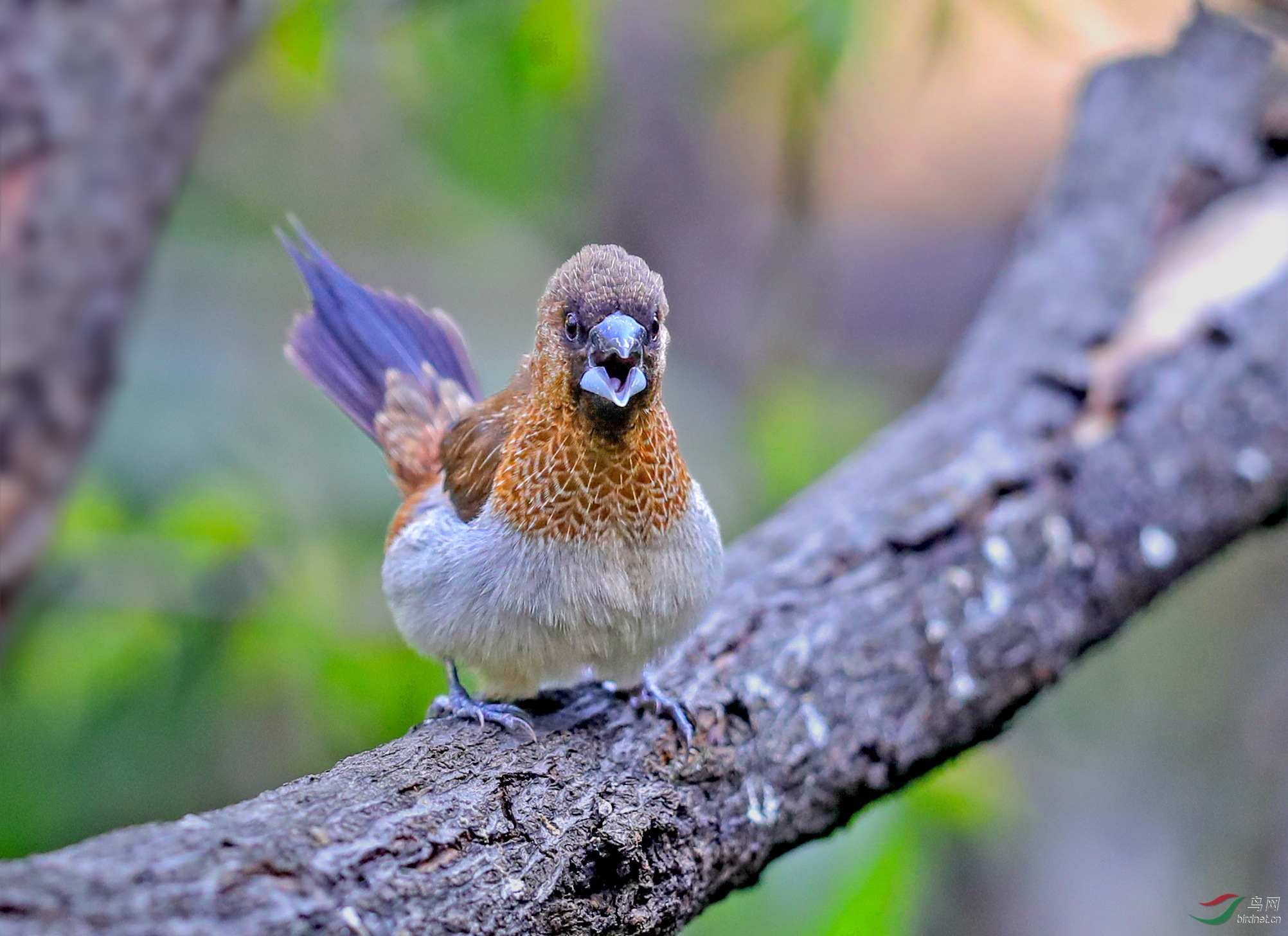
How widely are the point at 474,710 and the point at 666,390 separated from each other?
142 inches

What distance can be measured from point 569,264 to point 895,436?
1602 mm

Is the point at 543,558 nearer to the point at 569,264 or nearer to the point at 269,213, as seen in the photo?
the point at 569,264

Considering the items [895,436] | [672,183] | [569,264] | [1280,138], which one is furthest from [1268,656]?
[569,264]

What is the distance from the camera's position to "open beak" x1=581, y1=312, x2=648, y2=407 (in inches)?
80.6

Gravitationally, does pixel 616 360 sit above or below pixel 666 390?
below

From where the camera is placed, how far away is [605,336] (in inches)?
81.0

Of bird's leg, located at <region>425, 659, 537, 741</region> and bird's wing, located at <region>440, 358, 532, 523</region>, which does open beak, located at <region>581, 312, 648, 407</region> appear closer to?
bird's wing, located at <region>440, 358, 532, 523</region>

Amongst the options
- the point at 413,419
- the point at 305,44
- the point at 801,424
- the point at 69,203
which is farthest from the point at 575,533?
the point at 801,424

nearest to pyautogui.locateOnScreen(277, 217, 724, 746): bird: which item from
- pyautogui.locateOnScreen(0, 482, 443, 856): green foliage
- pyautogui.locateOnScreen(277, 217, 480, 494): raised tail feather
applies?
pyautogui.locateOnScreen(277, 217, 480, 494): raised tail feather

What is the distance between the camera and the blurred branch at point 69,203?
2893 mm

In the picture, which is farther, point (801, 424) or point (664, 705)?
point (801, 424)

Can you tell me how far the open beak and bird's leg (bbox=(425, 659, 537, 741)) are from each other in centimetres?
66

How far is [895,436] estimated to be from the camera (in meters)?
3.53

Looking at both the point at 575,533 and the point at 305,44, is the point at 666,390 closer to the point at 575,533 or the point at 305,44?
the point at 305,44
